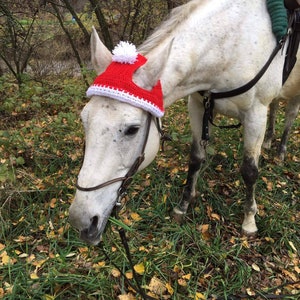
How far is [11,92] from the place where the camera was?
6605mm

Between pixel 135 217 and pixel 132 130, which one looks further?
pixel 135 217

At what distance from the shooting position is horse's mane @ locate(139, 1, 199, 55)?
2.39 metres

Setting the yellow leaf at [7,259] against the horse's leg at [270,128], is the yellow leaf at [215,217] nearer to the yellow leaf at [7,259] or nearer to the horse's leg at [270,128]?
the horse's leg at [270,128]

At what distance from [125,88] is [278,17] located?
1.52m

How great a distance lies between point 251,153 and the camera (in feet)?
10.4

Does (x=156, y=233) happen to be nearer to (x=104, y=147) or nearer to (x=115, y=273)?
(x=115, y=273)

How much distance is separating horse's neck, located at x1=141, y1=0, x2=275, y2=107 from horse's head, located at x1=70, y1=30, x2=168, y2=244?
16.8 inches

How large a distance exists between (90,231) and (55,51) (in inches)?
290

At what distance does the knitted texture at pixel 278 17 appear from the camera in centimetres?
258

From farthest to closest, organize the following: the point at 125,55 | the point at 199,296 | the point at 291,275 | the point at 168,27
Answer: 1. the point at 291,275
2. the point at 199,296
3. the point at 168,27
4. the point at 125,55

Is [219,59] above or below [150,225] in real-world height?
above

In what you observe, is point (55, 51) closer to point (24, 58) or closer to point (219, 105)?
point (24, 58)

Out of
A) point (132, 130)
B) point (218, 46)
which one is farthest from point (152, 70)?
point (218, 46)

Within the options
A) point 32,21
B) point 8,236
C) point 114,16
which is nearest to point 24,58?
point 32,21
